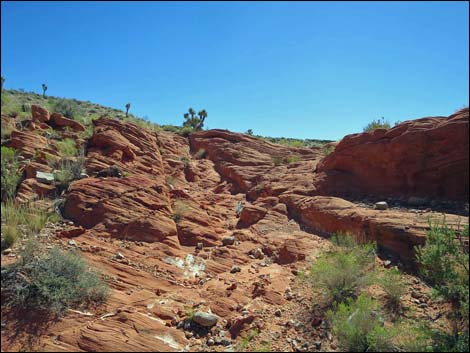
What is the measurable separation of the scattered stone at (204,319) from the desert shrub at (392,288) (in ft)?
9.69

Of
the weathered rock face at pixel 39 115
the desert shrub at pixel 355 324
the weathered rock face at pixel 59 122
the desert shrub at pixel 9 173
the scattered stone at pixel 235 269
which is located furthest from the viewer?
the weathered rock face at pixel 59 122

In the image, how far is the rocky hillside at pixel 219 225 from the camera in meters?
4.79

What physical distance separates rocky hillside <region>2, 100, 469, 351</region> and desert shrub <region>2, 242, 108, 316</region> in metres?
0.28

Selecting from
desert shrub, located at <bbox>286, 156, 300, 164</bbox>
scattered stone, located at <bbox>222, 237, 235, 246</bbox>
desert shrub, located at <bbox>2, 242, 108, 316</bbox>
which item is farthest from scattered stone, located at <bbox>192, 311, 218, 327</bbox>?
desert shrub, located at <bbox>286, 156, 300, 164</bbox>

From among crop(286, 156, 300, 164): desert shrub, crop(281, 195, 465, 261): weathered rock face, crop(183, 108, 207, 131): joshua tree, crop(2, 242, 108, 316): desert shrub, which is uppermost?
crop(183, 108, 207, 131): joshua tree

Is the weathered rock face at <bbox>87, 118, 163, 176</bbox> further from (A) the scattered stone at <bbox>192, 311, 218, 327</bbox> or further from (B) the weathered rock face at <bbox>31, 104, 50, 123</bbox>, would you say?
(A) the scattered stone at <bbox>192, 311, 218, 327</bbox>

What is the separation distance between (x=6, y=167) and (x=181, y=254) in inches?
214

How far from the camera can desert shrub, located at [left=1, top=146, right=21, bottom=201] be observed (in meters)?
7.46

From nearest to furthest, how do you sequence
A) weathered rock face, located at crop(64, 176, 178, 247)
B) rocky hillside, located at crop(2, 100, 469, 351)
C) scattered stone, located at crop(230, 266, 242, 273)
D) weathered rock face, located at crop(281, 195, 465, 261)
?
rocky hillside, located at crop(2, 100, 469, 351) < weathered rock face, located at crop(281, 195, 465, 261) < scattered stone, located at crop(230, 266, 242, 273) < weathered rock face, located at crop(64, 176, 178, 247)

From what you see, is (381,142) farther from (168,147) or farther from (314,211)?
(168,147)

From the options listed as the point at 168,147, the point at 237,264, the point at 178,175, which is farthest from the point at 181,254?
the point at 168,147

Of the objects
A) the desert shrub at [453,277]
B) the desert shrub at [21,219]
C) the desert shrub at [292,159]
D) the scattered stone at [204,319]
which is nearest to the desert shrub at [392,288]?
the desert shrub at [453,277]

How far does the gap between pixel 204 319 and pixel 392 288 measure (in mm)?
3210

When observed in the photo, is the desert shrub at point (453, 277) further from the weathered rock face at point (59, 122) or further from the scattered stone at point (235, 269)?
the weathered rock face at point (59, 122)
